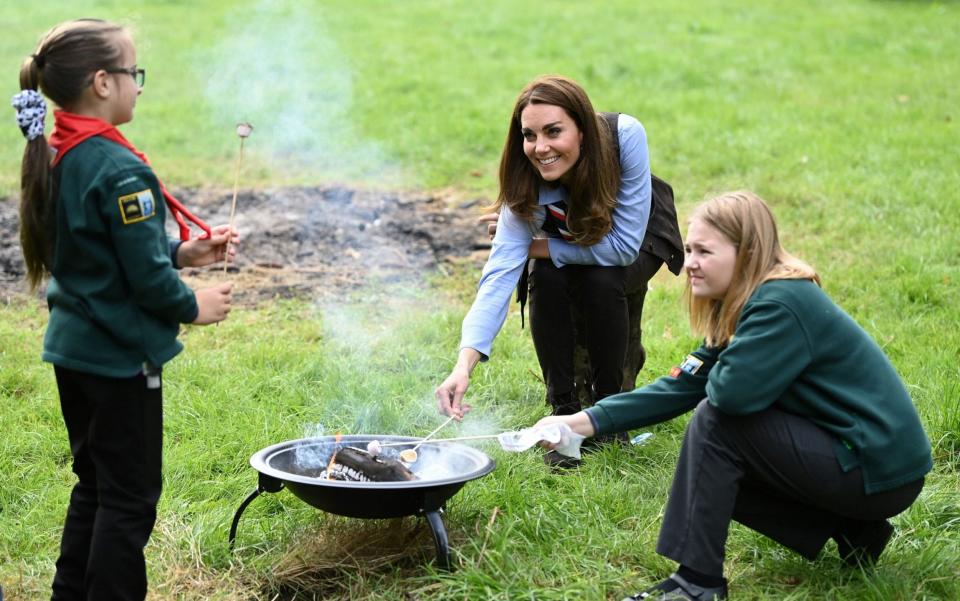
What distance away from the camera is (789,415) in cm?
279

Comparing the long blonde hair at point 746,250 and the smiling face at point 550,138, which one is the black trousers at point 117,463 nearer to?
the long blonde hair at point 746,250

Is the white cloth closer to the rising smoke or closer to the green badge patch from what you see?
the green badge patch

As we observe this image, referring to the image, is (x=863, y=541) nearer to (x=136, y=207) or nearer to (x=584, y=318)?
(x=584, y=318)

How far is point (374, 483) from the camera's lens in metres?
2.83

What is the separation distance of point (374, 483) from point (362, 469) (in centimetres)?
32

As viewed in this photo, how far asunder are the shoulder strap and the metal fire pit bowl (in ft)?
4.06

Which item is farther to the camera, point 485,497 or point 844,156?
point 844,156

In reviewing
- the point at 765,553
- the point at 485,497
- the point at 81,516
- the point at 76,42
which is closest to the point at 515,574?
the point at 485,497

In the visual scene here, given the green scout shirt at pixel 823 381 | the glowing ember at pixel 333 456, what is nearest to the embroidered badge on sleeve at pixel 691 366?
the green scout shirt at pixel 823 381

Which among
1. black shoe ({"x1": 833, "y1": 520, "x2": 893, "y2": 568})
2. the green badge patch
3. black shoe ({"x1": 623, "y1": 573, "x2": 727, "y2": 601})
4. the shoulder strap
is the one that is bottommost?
black shoe ({"x1": 623, "y1": 573, "x2": 727, "y2": 601})

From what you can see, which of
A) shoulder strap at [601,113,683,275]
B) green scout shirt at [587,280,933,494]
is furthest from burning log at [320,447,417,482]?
shoulder strap at [601,113,683,275]

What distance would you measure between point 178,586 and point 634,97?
24.4 feet

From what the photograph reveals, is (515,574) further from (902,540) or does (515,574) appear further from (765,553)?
(902,540)

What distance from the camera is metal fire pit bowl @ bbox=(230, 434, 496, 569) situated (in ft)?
9.27
